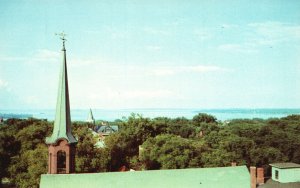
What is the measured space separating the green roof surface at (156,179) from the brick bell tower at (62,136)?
4.60 feet

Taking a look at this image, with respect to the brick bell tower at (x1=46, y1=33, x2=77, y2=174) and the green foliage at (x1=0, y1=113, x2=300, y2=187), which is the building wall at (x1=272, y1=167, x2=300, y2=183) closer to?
the green foliage at (x1=0, y1=113, x2=300, y2=187)

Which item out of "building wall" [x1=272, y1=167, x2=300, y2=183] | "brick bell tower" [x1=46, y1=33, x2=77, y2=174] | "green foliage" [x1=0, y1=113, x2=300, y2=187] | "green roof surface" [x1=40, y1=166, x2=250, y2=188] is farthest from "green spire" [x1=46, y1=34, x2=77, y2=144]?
"building wall" [x1=272, y1=167, x2=300, y2=183]

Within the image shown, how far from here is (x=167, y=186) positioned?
103 ft

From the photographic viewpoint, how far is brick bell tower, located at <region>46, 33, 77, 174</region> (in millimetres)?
31922

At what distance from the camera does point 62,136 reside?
32.1m

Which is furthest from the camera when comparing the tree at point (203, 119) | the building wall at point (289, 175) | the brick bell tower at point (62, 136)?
the tree at point (203, 119)

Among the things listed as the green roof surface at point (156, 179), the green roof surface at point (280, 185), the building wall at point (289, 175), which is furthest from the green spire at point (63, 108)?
the building wall at point (289, 175)

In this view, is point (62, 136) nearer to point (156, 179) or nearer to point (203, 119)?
point (156, 179)

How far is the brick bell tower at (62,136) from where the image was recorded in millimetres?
31922

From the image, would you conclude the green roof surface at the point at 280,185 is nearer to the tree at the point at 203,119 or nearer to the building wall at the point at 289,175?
the building wall at the point at 289,175

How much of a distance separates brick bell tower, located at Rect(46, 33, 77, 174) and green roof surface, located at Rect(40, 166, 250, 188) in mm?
1403

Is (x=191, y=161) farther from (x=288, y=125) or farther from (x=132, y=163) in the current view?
(x=288, y=125)

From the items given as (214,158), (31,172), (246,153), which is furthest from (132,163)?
Answer: (246,153)

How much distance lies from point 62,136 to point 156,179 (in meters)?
9.92
